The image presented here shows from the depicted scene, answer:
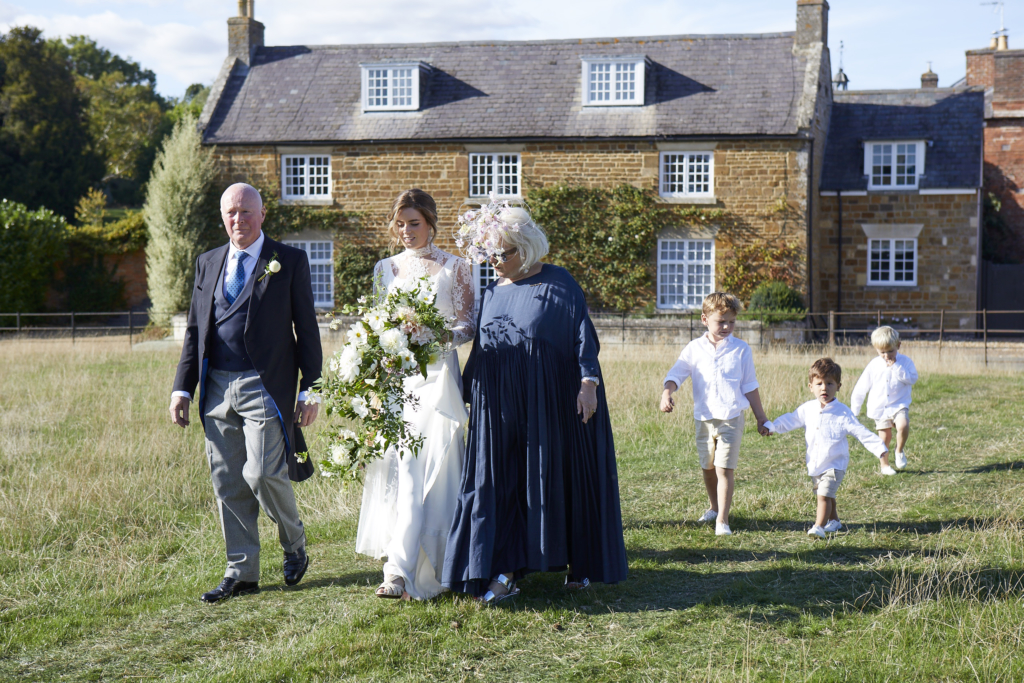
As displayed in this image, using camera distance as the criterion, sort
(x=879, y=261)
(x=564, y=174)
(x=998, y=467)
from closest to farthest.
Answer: (x=998, y=467) → (x=564, y=174) → (x=879, y=261)

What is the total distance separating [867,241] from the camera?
76.5 feet

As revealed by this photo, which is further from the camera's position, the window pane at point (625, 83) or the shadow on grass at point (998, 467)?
the window pane at point (625, 83)

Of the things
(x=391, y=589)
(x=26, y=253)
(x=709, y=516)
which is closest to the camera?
(x=391, y=589)

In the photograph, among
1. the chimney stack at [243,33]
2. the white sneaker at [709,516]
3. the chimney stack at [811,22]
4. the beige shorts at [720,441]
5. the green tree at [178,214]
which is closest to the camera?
the beige shorts at [720,441]

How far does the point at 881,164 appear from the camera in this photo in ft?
76.4

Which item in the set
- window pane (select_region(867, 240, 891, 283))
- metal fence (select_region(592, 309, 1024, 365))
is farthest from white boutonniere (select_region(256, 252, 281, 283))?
window pane (select_region(867, 240, 891, 283))

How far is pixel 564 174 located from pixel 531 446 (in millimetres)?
18840

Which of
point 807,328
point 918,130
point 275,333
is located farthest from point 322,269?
point 275,333

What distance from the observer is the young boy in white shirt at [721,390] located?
5.77 meters

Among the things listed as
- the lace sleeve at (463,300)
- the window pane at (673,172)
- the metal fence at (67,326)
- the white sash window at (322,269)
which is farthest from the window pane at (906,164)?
the lace sleeve at (463,300)

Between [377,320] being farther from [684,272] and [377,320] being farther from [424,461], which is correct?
[684,272]

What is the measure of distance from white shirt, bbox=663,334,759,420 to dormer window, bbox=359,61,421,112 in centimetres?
1911

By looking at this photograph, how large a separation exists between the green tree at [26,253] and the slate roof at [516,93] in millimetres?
6023

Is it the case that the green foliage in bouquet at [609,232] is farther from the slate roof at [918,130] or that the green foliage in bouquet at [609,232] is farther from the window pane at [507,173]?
the slate roof at [918,130]
